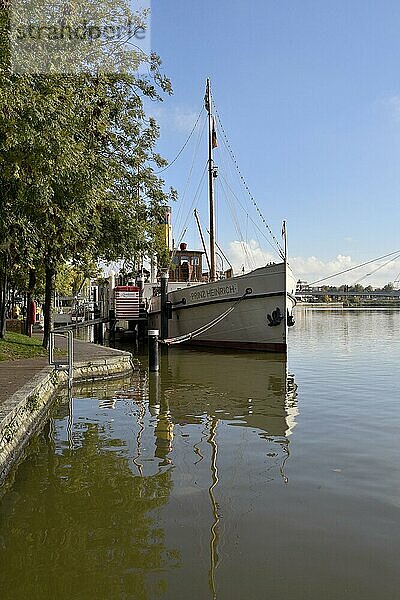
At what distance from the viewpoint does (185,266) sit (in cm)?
3294

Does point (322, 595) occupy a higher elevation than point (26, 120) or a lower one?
lower

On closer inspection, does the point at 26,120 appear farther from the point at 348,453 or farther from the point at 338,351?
the point at 338,351

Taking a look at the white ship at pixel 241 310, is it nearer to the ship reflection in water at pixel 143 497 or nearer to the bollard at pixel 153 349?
the bollard at pixel 153 349

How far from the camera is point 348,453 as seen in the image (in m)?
8.03

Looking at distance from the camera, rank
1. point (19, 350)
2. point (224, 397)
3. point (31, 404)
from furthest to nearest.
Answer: point (19, 350) < point (224, 397) < point (31, 404)

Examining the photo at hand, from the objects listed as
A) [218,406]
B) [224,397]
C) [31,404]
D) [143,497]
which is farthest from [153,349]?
[143,497]

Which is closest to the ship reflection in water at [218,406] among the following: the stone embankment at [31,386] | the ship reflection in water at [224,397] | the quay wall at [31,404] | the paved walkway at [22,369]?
the ship reflection in water at [224,397]

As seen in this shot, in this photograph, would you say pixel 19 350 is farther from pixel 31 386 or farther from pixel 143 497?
pixel 143 497

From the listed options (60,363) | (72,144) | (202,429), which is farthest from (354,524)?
(60,363)

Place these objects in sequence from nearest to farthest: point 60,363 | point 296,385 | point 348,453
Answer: point 348,453
point 60,363
point 296,385

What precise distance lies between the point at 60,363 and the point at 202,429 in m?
5.33

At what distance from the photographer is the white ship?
23.6 metres

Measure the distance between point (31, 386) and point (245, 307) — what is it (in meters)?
15.1

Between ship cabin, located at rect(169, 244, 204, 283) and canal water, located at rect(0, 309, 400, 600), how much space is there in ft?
68.5
